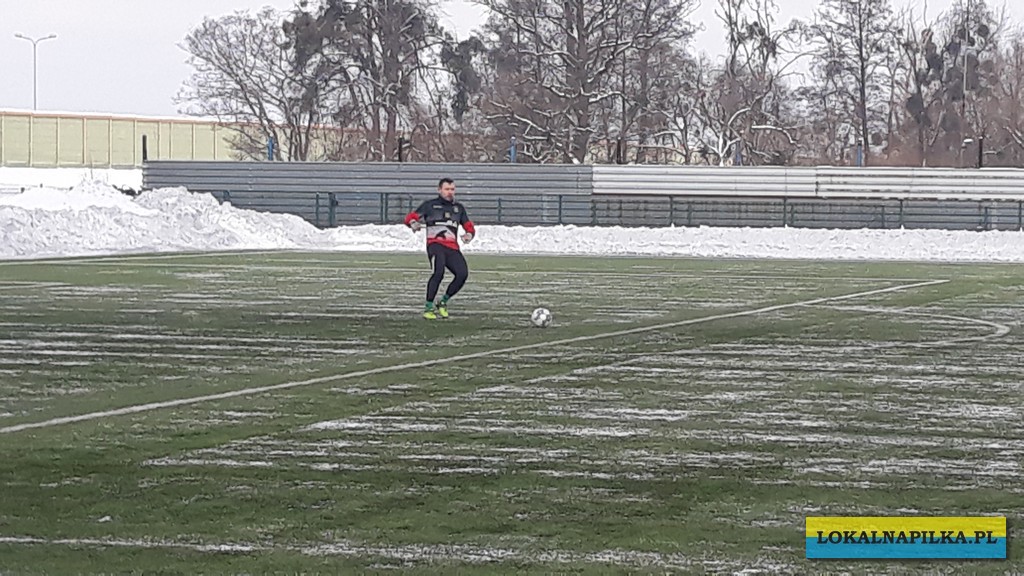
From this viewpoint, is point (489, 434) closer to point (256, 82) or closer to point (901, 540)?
point (901, 540)

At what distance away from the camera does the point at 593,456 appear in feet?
33.0

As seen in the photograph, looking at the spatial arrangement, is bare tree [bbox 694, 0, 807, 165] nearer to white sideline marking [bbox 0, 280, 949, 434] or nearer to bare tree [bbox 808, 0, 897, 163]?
bare tree [bbox 808, 0, 897, 163]

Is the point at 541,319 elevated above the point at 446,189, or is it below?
below

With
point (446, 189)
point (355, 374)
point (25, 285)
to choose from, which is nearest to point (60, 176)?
point (25, 285)

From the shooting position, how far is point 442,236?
66.4 feet

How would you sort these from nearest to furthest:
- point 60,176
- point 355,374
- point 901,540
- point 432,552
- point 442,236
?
point 901,540, point 432,552, point 355,374, point 442,236, point 60,176

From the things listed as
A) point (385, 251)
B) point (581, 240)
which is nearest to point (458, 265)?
point (385, 251)

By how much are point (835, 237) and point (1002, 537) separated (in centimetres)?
3874

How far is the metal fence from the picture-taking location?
167 feet

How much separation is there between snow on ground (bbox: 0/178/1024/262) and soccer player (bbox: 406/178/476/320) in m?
19.7

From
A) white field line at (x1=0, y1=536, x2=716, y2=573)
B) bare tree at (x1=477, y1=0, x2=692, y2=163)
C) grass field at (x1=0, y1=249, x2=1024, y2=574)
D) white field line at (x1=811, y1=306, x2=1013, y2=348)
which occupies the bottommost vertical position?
white field line at (x1=0, y1=536, x2=716, y2=573)

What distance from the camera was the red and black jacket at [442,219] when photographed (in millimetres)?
20156

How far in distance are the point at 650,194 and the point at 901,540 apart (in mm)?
46198

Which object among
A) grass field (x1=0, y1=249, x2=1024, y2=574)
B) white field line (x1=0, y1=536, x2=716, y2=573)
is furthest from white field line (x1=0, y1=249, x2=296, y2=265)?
white field line (x1=0, y1=536, x2=716, y2=573)
